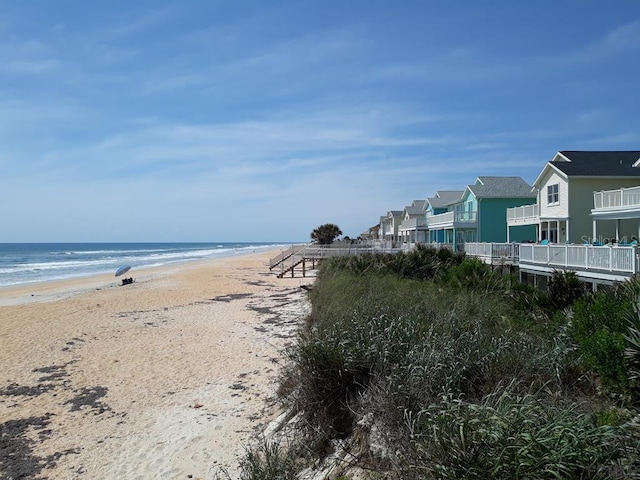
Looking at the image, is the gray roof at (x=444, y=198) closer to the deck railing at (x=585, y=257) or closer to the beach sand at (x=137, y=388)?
the deck railing at (x=585, y=257)

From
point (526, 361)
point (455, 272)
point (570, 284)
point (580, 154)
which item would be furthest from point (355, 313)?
point (580, 154)

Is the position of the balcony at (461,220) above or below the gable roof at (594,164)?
below

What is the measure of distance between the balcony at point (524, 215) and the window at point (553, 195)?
1238 millimetres

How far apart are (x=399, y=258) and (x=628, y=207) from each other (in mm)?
9417

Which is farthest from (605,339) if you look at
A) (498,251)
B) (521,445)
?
(498,251)

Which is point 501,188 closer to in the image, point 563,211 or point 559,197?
point 559,197

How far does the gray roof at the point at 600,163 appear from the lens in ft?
82.7

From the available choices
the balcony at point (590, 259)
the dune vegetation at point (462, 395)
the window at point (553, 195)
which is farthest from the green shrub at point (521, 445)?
the window at point (553, 195)

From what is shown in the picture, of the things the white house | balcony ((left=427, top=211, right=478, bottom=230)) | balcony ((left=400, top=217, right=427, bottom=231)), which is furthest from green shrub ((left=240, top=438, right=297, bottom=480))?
balcony ((left=400, top=217, right=427, bottom=231))

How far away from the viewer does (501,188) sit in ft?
124

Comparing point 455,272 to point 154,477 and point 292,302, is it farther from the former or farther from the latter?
point 154,477

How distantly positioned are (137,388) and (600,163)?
2663cm

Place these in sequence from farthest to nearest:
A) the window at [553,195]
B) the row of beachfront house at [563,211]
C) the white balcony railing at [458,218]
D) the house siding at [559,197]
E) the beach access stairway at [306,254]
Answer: the white balcony railing at [458,218] → the beach access stairway at [306,254] → the window at [553,195] → the house siding at [559,197] → the row of beachfront house at [563,211]

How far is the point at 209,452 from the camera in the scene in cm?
671
